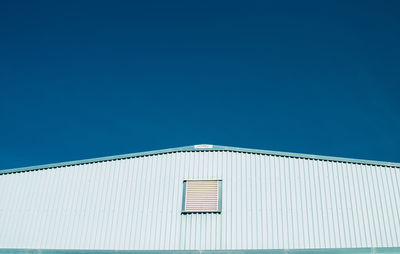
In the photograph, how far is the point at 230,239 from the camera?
14.2 m

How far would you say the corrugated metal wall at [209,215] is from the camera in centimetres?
1426

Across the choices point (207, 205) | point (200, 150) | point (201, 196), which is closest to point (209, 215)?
point (207, 205)

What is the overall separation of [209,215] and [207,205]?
0.50m

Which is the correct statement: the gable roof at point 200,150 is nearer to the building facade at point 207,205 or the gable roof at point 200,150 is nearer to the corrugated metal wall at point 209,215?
the building facade at point 207,205

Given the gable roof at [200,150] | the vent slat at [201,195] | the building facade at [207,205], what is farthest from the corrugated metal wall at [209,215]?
the vent slat at [201,195]

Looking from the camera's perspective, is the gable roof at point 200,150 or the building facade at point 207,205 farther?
the gable roof at point 200,150

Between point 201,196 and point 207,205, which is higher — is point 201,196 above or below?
above

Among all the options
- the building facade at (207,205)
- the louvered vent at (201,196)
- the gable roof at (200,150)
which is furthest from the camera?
the gable roof at (200,150)

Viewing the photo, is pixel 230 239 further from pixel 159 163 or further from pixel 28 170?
pixel 28 170

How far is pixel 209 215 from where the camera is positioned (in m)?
14.8

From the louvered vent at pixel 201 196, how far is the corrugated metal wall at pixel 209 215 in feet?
0.92

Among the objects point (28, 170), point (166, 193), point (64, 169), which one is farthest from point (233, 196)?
point (28, 170)

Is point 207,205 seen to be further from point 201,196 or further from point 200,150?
point 200,150

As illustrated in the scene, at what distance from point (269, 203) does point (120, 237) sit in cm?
737
